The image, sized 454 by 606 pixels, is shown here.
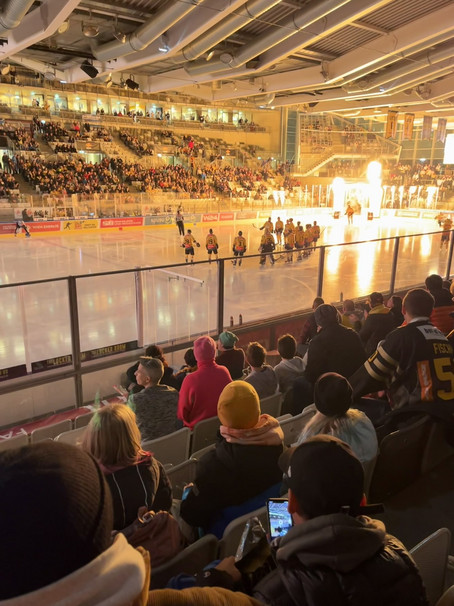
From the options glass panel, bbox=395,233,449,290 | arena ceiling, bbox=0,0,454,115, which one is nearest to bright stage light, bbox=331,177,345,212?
arena ceiling, bbox=0,0,454,115

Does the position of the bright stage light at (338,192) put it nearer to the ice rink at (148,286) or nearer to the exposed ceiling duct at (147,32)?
the ice rink at (148,286)

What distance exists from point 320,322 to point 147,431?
6.23 ft

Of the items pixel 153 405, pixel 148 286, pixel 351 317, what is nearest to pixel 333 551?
pixel 153 405

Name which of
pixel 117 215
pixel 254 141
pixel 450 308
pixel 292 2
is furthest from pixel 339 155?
pixel 450 308

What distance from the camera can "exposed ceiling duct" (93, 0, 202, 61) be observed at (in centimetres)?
1398

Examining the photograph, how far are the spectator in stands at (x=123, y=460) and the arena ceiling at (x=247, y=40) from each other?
1354 cm

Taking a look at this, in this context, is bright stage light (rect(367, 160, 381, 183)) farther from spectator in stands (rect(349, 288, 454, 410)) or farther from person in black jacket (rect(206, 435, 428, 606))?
person in black jacket (rect(206, 435, 428, 606))

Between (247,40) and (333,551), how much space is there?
69.1 ft

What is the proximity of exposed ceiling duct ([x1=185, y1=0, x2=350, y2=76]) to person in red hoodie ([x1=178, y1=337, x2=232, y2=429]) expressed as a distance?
12724 mm

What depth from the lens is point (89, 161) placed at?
36125mm

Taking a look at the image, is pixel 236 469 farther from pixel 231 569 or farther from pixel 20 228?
pixel 20 228

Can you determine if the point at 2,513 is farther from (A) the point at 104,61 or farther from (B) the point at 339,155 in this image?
(B) the point at 339,155

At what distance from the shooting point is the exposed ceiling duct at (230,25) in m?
13.5

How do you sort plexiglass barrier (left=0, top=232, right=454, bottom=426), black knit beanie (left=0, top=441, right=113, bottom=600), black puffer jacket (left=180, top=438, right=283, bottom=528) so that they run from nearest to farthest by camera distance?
black knit beanie (left=0, top=441, right=113, bottom=600) < black puffer jacket (left=180, top=438, right=283, bottom=528) < plexiglass barrier (left=0, top=232, right=454, bottom=426)
